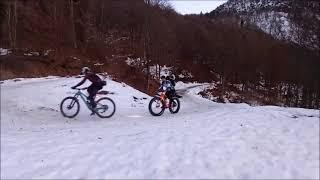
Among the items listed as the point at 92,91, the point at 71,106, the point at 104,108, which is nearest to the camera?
the point at 71,106

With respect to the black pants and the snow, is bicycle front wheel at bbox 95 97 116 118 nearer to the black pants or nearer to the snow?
the black pants

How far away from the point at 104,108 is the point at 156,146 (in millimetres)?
6277

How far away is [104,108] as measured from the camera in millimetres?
16062

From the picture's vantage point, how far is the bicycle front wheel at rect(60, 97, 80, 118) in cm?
1562

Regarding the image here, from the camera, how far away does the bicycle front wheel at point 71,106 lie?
15625 mm

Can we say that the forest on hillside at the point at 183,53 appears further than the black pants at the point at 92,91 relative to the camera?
Yes

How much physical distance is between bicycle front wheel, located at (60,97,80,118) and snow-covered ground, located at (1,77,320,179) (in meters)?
0.89

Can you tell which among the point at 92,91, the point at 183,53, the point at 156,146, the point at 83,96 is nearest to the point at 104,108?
the point at 92,91

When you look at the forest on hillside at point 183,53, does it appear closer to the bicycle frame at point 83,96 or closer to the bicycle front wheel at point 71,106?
the bicycle frame at point 83,96

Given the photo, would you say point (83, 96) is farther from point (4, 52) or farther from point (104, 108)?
Answer: point (4, 52)

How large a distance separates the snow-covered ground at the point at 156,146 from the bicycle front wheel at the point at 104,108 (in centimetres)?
133

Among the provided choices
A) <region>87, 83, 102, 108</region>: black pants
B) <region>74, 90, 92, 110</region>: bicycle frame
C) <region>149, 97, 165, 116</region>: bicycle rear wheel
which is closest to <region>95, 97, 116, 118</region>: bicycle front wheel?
<region>87, 83, 102, 108</region>: black pants

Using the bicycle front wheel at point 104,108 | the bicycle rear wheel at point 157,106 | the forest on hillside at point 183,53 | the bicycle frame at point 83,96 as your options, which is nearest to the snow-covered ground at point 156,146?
the bicycle frame at point 83,96

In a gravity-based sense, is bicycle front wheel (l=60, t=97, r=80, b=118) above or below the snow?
below
